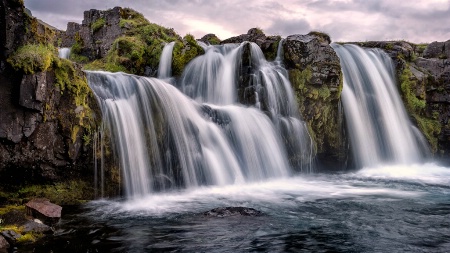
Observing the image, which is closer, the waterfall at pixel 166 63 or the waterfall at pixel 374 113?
the waterfall at pixel 166 63

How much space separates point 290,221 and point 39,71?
6042 millimetres

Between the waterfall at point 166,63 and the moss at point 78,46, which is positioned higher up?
the moss at point 78,46

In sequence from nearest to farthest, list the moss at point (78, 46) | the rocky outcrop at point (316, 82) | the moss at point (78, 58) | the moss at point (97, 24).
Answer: the rocky outcrop at point (316, 82)
the moss at point (97, 24)
the moss at point (78, 58)
the moss at point (78, 46)

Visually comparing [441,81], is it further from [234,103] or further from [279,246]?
[279,246]

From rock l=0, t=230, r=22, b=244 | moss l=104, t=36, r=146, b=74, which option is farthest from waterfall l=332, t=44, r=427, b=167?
rock l=0, t=230, r=22, b=244

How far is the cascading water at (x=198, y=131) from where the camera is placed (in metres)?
9.59

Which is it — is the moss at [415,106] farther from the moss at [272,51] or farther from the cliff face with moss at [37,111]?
the cliff face with moss at [37,111]

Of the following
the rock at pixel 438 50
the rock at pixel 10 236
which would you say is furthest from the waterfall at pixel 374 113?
the rock at pixel 10 236

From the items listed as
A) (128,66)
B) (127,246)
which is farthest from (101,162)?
(128,66)

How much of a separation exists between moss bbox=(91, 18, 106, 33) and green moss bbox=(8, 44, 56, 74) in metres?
12.3

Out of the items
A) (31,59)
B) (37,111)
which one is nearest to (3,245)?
(37,111)

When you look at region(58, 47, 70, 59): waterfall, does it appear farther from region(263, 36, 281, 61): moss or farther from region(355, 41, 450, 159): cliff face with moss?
region(355, 41, 450, 159): cliff face with moss

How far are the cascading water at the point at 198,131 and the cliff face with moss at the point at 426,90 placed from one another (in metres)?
7.19

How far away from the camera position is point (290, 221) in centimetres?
726
